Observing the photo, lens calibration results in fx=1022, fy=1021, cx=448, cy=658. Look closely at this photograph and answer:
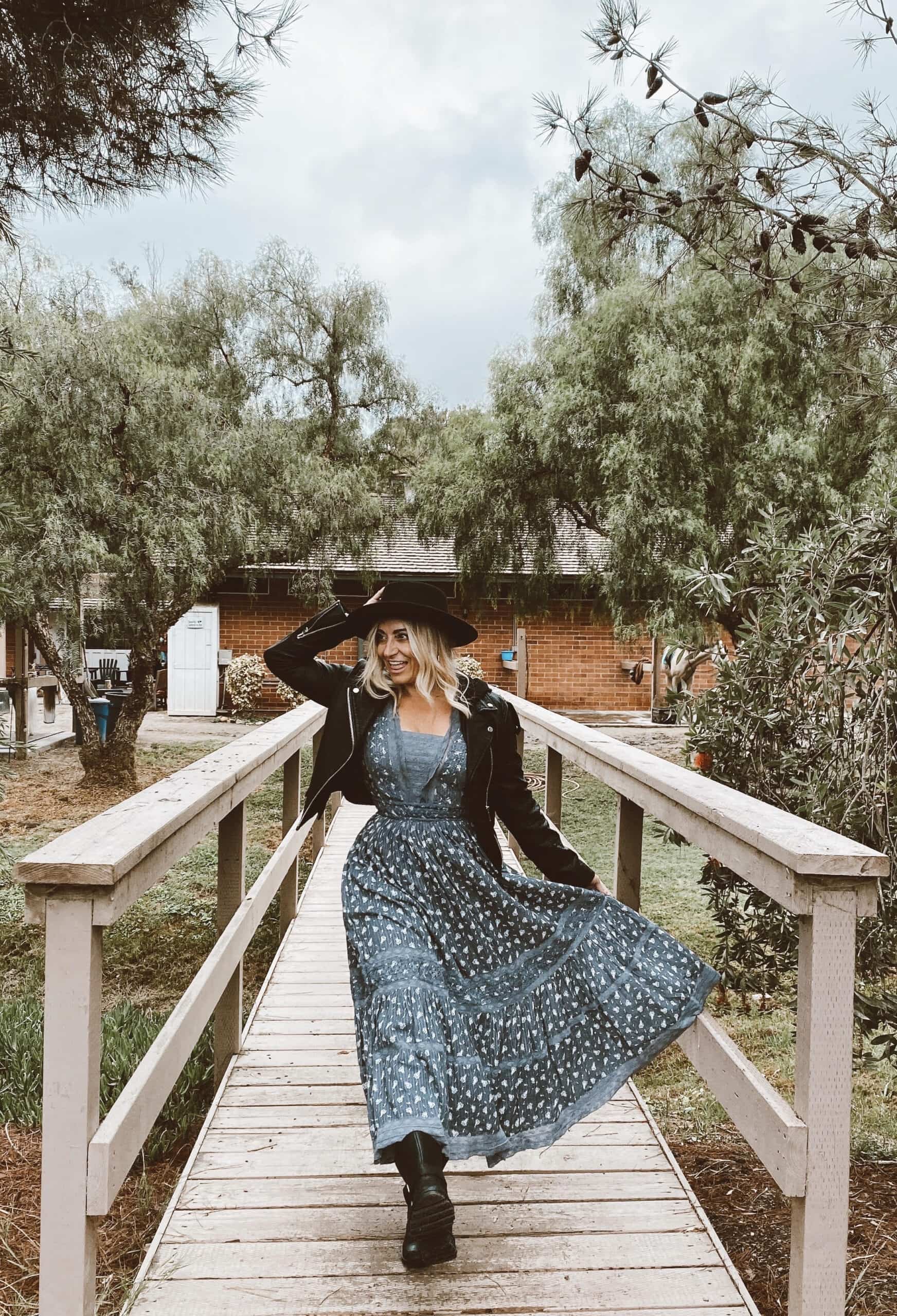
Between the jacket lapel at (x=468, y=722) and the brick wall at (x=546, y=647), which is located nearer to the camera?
the jacket lapel at (x=468, y=722)

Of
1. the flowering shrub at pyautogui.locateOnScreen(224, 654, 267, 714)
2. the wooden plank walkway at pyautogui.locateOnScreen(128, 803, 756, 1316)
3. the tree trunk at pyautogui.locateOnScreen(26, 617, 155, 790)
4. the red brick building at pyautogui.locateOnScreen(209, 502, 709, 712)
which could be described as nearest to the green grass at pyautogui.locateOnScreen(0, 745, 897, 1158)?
the wooden plank walkway at pyautogui.locateOnScreen(128, 803, 756, 1316)

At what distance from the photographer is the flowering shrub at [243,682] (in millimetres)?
18500

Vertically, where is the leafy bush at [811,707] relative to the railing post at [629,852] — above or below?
above

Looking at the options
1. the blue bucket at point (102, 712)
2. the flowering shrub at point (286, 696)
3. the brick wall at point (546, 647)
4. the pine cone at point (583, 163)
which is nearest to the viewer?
the pine cone at point (583, 163)

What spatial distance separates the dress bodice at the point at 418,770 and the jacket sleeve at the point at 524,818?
0.36 feet

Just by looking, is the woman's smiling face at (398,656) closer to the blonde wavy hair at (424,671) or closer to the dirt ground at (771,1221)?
the blonde wavy hair at (424,671)

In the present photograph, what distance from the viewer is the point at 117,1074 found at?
3910 mm

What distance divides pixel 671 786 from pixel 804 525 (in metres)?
8.41

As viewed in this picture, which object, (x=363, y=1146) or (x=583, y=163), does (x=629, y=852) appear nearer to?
(x=363, y=1146)

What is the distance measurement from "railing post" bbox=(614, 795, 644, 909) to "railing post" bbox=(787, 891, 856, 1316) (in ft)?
4.50

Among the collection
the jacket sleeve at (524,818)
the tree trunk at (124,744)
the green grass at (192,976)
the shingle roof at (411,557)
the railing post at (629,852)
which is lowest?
the green grass at (192,976)

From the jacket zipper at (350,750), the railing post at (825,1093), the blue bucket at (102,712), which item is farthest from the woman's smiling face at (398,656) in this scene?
the blue bucket at (102,712)

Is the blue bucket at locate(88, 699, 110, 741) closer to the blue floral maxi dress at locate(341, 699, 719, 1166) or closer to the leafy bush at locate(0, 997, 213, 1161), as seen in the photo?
the leafy bush at locate(0, 997, 213, 1161)

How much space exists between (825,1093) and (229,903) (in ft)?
6.68
